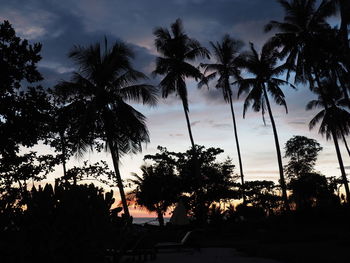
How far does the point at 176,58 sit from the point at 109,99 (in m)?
9.67

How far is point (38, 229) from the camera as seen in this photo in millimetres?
3633

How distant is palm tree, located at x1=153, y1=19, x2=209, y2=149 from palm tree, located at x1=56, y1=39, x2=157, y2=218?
7200 millimetres

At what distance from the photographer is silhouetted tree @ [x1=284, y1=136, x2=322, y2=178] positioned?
46125 mm

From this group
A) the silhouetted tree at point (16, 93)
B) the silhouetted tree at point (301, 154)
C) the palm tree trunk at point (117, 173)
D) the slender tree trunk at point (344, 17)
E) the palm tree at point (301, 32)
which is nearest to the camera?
the silhouetted tree at point (16, 93)

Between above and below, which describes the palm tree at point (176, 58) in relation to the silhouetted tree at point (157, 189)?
above

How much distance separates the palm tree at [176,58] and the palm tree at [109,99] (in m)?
7.20

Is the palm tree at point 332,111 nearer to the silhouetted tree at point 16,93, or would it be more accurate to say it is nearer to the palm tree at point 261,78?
the palm tree at point 261,78

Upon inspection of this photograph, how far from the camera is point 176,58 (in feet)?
86.0

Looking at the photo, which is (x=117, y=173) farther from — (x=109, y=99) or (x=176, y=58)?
(x=176, y=58)

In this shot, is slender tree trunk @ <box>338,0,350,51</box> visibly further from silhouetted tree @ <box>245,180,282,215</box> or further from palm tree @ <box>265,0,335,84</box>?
silhouetted tree @ <box>245,180,282,215</box>

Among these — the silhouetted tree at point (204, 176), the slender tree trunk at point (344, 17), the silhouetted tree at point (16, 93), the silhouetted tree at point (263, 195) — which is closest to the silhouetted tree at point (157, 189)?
the silhouetted tree at point (204, 176)

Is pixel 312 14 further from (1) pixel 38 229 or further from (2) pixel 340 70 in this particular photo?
(1) pixel 38 229

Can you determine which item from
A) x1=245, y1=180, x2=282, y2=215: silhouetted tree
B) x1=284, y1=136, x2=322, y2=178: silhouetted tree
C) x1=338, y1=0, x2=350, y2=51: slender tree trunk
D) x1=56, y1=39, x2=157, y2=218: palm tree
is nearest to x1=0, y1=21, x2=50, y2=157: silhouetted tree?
x1=56, y1=39, x2=157, y2=218: palm tree

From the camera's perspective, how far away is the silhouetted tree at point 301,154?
151 ft
